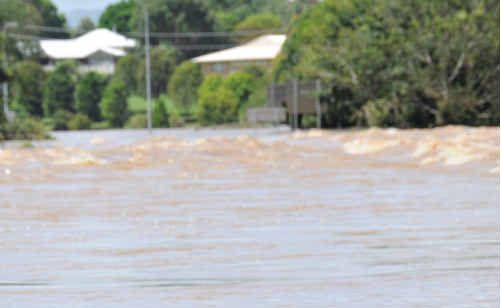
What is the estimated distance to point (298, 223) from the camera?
1292 cm

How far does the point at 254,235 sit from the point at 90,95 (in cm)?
8925

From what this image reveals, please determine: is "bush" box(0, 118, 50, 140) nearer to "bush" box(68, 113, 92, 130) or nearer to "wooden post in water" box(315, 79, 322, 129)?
"wooden post in water" box(315, 79, 322, 129)

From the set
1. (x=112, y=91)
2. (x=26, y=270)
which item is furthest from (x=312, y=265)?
(x=112, y=91)

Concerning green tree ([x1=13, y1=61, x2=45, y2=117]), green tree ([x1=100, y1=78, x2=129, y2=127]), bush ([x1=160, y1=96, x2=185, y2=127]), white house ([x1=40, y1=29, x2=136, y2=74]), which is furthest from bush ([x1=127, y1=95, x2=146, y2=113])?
white house ([x1=40, y1=29, x2=136, y2=74])

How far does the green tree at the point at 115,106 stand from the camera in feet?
311

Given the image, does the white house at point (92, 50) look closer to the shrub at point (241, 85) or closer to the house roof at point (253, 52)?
the house roof at point (253, 52)

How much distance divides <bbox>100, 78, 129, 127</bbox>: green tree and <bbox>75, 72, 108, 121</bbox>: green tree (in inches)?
143

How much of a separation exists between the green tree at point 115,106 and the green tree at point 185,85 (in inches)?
345

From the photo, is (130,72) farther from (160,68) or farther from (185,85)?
(185,85)

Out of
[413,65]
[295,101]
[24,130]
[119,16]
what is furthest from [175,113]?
[119,16]

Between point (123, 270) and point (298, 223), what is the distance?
3.66 m

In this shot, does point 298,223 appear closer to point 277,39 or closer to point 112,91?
point 112,91

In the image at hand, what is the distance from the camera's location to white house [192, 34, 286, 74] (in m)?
123

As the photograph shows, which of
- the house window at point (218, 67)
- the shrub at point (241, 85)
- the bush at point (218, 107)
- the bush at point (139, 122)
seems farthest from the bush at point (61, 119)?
the house window at point (218, 67)
